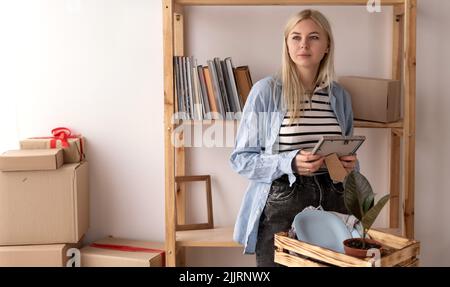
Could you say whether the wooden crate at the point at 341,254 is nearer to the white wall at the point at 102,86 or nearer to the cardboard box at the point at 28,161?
the cardboard box at the point at 28,161

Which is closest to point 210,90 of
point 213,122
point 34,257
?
point 213,122

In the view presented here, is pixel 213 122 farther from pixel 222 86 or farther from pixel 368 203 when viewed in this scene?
pixel 368 203

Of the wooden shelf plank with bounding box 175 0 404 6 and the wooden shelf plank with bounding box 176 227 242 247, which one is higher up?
the wooden shelf plank with bounding box 175 0 404 6

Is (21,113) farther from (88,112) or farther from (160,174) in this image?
(160,174)

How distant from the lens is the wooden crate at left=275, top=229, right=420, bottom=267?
4.97 feet

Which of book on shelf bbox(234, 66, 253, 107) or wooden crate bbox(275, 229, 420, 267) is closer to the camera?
wooden crate bbox(275, 229, 420, 267)

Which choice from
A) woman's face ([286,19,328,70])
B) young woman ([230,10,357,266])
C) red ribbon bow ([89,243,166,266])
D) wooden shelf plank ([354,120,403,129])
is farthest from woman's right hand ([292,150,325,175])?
red ribbon bow ([89,243,166,266])

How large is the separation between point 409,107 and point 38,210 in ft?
5.27

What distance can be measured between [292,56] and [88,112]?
1.22 meters

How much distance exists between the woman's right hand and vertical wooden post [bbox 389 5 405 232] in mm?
899

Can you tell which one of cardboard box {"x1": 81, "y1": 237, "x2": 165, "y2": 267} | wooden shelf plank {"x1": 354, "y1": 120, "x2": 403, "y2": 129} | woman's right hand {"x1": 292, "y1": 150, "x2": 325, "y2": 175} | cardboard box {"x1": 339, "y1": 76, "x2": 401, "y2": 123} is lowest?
cardboard box {"x1": 81, "y1": 237, "x2": 165, "y2": 267}

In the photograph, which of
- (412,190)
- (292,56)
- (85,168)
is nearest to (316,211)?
(292,56)

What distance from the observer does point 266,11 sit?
296 cm

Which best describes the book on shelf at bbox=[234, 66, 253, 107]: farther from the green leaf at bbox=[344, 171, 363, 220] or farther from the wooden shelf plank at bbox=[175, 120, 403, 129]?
the green leaf at bbox=[344, 171, 363, 220]
